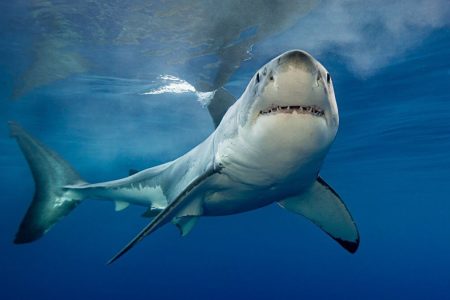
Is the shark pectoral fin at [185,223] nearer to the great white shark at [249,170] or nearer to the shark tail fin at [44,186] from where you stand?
the great white shark at [249,170]

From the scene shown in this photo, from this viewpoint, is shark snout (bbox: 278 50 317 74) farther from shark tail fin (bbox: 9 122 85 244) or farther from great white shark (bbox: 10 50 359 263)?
shark tail fin (bbox: 9 122 85 244)

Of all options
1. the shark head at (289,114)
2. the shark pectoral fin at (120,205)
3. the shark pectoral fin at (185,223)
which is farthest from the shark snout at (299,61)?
the shark pectoral fin at (120,205)

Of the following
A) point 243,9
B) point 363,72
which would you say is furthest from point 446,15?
point 243,9

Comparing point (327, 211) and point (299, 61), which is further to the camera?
point (327, 211)

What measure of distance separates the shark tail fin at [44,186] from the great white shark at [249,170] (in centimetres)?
2

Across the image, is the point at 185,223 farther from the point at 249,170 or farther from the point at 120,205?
the point at 249,170

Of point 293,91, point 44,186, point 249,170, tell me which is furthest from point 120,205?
point 293,91

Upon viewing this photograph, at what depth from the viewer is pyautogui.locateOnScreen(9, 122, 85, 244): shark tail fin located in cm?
668

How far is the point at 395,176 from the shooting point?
3631 centimetres

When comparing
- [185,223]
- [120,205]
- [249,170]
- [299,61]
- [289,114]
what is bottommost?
[120,205]

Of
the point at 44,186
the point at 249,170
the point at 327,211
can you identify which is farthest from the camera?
the point at 44,186

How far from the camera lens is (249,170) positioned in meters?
4.10

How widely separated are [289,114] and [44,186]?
6.37m

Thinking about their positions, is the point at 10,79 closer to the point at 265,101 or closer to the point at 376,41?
the point at 376,41
